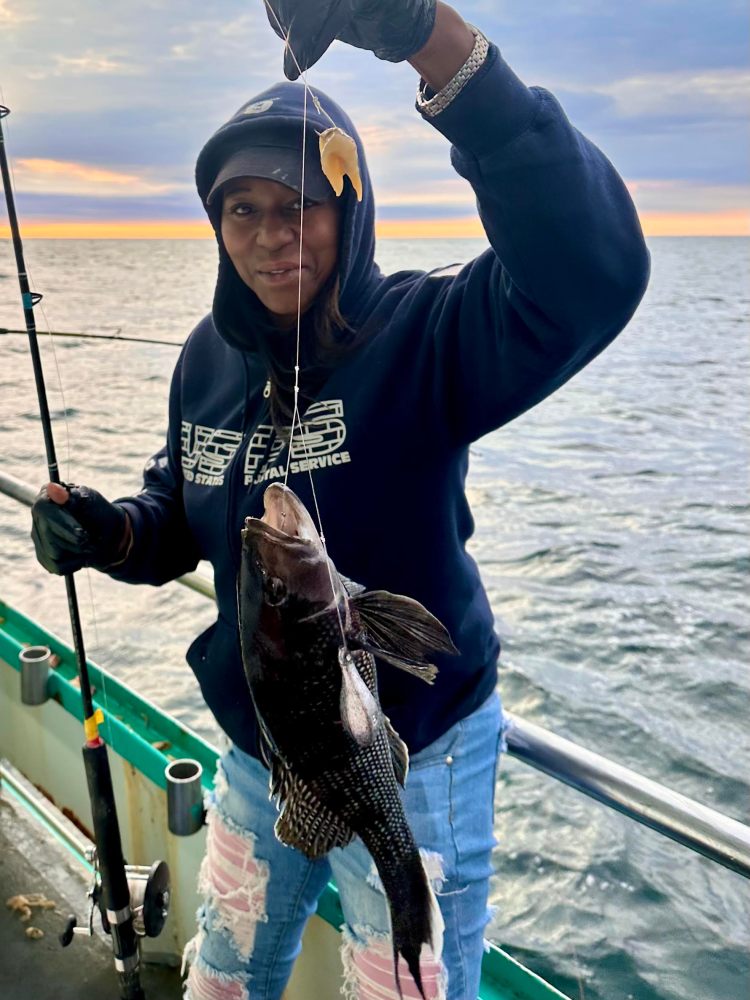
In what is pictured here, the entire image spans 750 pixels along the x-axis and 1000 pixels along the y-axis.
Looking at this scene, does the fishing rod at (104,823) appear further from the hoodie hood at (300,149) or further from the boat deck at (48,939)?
the hoodie hood at (300,149)

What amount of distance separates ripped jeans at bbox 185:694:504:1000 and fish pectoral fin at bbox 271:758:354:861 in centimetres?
18

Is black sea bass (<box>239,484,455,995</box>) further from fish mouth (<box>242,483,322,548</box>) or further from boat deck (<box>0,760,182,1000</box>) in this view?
boat deck (<box>0,760,182,1000</box>)

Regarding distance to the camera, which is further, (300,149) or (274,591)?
(300,149)

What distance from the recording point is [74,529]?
207 centimetres

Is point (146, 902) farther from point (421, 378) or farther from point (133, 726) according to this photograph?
point (421, 378)

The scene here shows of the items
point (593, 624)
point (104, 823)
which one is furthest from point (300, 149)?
point (593, 624)

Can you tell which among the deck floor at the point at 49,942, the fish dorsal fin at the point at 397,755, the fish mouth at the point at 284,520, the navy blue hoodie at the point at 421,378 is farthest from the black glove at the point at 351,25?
the deck floor at the point at 49,942

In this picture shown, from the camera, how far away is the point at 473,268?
168cm

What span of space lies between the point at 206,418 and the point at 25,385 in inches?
584

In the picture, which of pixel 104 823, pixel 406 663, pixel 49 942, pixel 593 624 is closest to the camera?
pixel 406 663

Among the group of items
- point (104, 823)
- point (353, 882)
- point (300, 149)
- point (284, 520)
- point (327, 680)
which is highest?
point (300, 149)

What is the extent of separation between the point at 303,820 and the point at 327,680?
1.06ft

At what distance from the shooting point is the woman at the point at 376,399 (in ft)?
4.52

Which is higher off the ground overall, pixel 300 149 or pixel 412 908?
pixel 300 149
